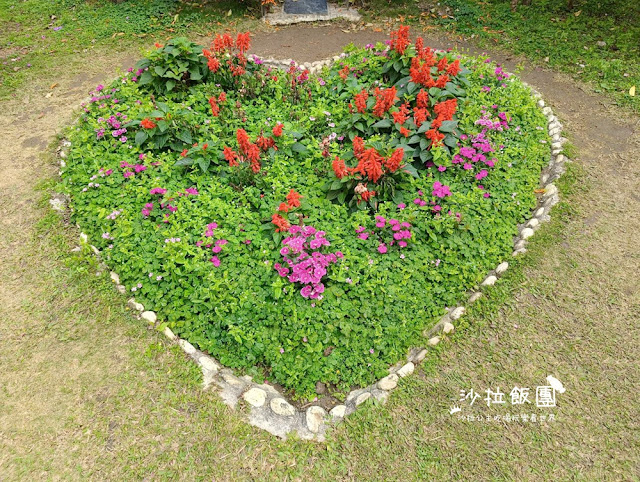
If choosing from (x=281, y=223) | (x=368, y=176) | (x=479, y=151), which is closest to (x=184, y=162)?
(x=281, y=223)

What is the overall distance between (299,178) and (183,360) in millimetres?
2121

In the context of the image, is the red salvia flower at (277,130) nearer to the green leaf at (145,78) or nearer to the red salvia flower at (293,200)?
the red salvia flower at (293,200)

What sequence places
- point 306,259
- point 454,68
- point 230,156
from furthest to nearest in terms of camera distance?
point 454,68 < point 230,156 < point 306,259

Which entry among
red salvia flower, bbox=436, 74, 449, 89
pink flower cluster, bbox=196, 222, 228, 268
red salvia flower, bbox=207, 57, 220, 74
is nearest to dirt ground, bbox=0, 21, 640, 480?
pink flower cluster, bbox=196, 222, 228, 268

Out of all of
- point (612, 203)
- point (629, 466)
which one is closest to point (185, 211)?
point (629, 466)

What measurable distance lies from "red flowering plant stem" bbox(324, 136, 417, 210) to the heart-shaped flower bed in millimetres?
19

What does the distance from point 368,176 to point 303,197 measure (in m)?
0.67

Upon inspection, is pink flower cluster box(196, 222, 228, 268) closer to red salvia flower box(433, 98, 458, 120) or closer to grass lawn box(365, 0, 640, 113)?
red salvia flower box(433, 98, 458, 120)

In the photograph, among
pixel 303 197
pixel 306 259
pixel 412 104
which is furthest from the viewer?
pixel 412 104

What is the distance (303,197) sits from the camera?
4000 mm

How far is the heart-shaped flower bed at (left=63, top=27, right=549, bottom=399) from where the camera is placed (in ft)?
11.1

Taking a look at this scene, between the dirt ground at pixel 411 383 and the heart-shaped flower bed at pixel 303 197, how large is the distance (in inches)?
17.7

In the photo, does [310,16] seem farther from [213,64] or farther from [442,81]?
[442,81]

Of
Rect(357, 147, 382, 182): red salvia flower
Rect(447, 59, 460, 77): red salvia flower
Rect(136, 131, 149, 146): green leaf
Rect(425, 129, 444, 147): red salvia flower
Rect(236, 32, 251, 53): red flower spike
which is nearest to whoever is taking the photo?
Rect(357, 147, 382, 182): red salvia flower
